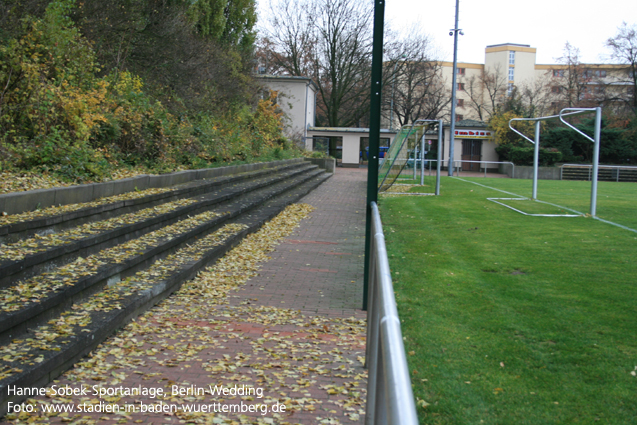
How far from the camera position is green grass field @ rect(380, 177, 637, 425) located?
3.36 m

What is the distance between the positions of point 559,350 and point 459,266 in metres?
3.16

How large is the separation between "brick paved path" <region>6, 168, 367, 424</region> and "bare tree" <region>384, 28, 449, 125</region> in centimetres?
3521

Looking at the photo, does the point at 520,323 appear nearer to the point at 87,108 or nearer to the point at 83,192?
the point at 83,192

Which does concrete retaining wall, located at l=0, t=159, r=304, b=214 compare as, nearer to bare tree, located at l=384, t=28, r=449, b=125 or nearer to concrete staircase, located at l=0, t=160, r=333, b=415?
concrete staircase, located at l=0, t=160, r=333, b=415

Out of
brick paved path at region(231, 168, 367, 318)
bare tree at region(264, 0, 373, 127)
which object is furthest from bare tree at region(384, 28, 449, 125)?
brick paved path at region(231, 168, 367, 318)

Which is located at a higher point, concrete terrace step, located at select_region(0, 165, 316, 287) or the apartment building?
the apartment building

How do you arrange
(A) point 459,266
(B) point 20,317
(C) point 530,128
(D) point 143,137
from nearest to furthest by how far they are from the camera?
(B) point 20,317, (A) point 459,266, (D) point 143,137, (C) point 530,128

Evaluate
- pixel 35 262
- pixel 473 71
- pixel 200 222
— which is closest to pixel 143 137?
pixel 200 222

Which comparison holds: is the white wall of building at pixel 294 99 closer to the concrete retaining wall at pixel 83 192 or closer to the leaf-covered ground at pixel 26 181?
the concrete retaining wall at pixel 83 192

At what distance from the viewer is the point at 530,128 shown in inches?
1526

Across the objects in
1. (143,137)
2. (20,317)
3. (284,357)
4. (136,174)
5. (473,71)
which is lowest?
(284,357)

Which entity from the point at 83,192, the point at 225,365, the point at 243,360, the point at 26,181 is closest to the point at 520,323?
the point at 243,360

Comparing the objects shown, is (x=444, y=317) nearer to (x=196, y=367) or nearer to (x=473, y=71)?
(x=196, y=367)

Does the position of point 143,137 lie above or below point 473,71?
below
